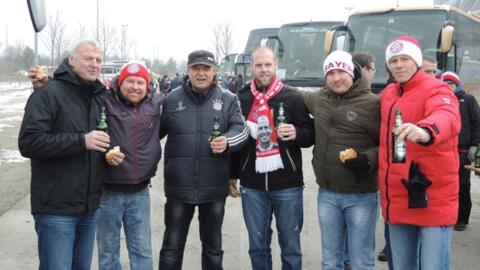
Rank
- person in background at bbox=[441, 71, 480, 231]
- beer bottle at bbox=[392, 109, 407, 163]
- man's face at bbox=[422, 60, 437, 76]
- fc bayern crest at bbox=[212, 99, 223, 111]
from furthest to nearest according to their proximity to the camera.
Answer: person in background at bbox=[441, 71, 480, 231]
man's face at bbox=[422, 60, 437, 76]
fc bayern crest at bbox=[212, 99, 223, 111]
beer bottle at bbox=[392, 109, 407, 163]

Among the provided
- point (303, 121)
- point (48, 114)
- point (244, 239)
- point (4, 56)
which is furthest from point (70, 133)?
point (4, 56)

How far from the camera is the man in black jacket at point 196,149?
4055mm

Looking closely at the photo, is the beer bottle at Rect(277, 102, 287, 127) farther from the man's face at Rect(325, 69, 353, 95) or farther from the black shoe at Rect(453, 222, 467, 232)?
the black shoe at Rect(453, 222, 467, 232)

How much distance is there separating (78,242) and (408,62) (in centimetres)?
278

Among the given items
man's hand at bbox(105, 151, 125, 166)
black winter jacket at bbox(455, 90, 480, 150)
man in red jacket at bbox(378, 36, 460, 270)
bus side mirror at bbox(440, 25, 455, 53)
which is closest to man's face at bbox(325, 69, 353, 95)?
man in red jacket at bbox(378, 36, 460, 270)

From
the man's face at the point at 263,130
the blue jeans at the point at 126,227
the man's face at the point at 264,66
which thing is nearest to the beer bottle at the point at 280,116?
the man's face at the point at 263,130

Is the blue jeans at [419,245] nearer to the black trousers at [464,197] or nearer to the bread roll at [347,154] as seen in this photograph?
the bread roll at [347,154]

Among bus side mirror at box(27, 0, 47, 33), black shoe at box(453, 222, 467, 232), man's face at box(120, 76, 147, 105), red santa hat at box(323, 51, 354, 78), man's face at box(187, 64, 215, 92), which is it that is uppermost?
bus side mirror at box(27, 0, 47, 33)

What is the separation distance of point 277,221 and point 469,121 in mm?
3268

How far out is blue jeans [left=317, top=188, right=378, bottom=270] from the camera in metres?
3.76

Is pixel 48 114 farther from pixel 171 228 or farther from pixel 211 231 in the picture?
pixel 211 231

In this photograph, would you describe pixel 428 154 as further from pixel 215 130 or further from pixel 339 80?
pixel 215 130

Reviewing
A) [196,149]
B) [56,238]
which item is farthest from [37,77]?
[196,149]

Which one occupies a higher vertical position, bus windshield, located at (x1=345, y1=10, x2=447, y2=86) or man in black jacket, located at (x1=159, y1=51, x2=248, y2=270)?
bus windshield, located at (x1=345, y1=10, x2=447, y2=86)
